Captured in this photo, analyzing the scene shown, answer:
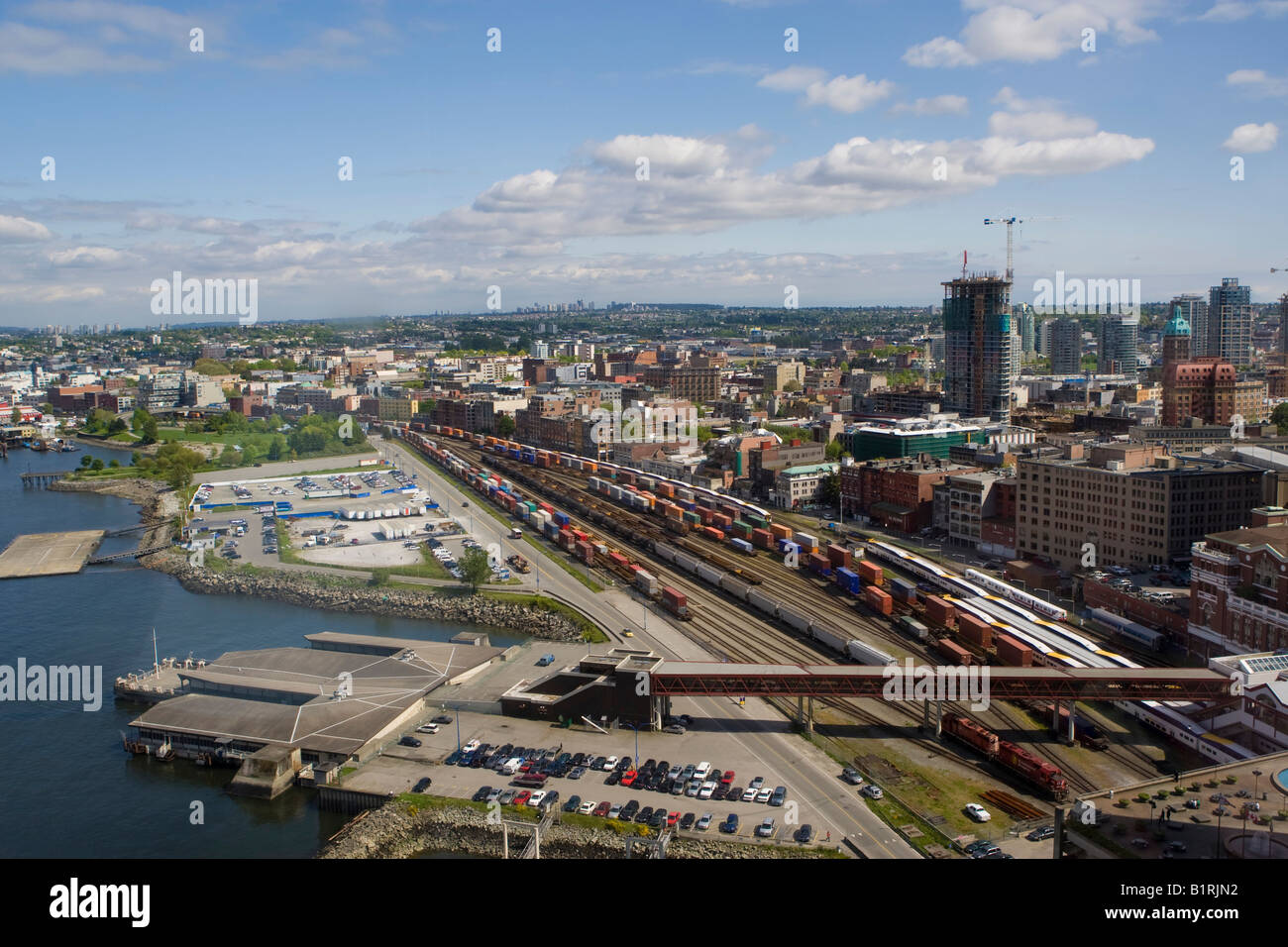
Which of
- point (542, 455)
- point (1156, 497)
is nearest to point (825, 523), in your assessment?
point (1156, 497)

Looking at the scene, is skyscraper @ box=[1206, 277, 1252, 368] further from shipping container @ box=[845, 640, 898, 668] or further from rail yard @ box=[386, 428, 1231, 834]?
shipping container @ box=[845, 640, 898, 668]

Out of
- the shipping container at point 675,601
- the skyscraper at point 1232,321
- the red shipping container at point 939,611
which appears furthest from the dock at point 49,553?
the skyscraper at point 1232,321

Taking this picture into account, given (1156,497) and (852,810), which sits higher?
(1156,497)

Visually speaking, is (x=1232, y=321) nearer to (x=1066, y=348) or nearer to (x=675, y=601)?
(x=1066, y=348)

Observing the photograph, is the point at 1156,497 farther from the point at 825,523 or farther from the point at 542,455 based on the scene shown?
the point at 542,455

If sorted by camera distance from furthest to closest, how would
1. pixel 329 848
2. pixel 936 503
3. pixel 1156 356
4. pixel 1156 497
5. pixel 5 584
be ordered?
pixel 1156 356 < pixel 936 503 < pixel 5 584 < pixel 1156 497 < pixel 329 848
